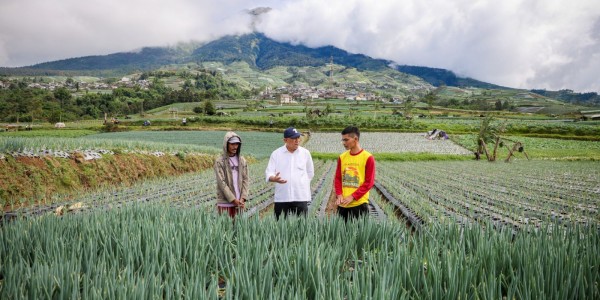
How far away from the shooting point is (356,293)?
5.36 ft

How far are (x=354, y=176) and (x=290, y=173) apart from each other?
32.7 inches

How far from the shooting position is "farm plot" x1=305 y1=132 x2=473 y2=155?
1258 inches

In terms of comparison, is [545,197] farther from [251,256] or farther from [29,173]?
[29,173]

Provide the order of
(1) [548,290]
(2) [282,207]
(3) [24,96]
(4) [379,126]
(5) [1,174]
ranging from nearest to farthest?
(1) [548,290], (2) [282,207], (5) [1,174], (3) [24,96], (4) [379,126]

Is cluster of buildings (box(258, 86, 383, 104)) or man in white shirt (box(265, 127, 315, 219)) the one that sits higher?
cluster of buildings (box(258, 86, 383, 104))

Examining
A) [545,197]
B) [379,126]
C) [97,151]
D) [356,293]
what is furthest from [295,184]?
[379,126]

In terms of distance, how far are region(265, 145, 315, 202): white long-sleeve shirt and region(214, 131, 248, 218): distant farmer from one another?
0.36 metres

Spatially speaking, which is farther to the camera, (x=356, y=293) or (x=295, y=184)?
(x=295, y=184)

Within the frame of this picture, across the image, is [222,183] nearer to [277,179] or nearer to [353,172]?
[277,179]

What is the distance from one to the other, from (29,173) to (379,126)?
4314 cm

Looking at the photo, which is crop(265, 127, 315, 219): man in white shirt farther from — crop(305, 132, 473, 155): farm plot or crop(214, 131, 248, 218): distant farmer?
crop(305, 132, 473, 155): farm plot

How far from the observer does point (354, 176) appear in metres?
4.15

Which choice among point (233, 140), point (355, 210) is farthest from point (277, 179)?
point (355, 210)

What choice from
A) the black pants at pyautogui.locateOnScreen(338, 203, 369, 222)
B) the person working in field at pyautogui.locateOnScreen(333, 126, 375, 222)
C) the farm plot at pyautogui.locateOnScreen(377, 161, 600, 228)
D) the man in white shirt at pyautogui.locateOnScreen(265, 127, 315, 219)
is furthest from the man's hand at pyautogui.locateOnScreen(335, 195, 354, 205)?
the farm plot at pyautogui.locateOnScreen(377, 161, 600, 228)
